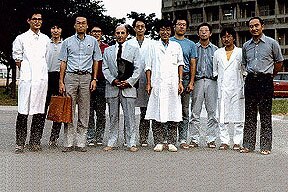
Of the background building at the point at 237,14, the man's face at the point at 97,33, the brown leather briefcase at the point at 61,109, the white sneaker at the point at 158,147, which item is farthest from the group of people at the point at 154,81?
the background building at the point at 237,14

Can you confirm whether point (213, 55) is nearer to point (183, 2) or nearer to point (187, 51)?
point (187, 51)

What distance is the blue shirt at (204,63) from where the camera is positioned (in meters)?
9.80

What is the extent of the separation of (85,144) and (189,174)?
9.11 feet

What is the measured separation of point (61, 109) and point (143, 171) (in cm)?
217

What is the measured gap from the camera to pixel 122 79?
30.8 feet

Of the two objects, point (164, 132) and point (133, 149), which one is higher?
point (164, 132)

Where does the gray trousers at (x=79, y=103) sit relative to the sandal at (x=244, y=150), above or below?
above

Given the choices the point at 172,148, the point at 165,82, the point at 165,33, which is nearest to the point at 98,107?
the point at 165,82

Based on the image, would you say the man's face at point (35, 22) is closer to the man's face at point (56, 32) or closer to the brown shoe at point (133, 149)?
the man's face at point (56, 32)

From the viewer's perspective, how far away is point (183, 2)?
65750mm

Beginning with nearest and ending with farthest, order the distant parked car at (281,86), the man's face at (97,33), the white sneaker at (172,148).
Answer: the white sneaker at (172,148), the man's face at (97,33), the distant parked car at (281,86)

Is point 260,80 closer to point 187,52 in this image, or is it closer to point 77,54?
point 187,52

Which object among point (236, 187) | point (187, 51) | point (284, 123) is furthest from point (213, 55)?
point (284, 123)

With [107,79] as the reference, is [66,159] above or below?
below
